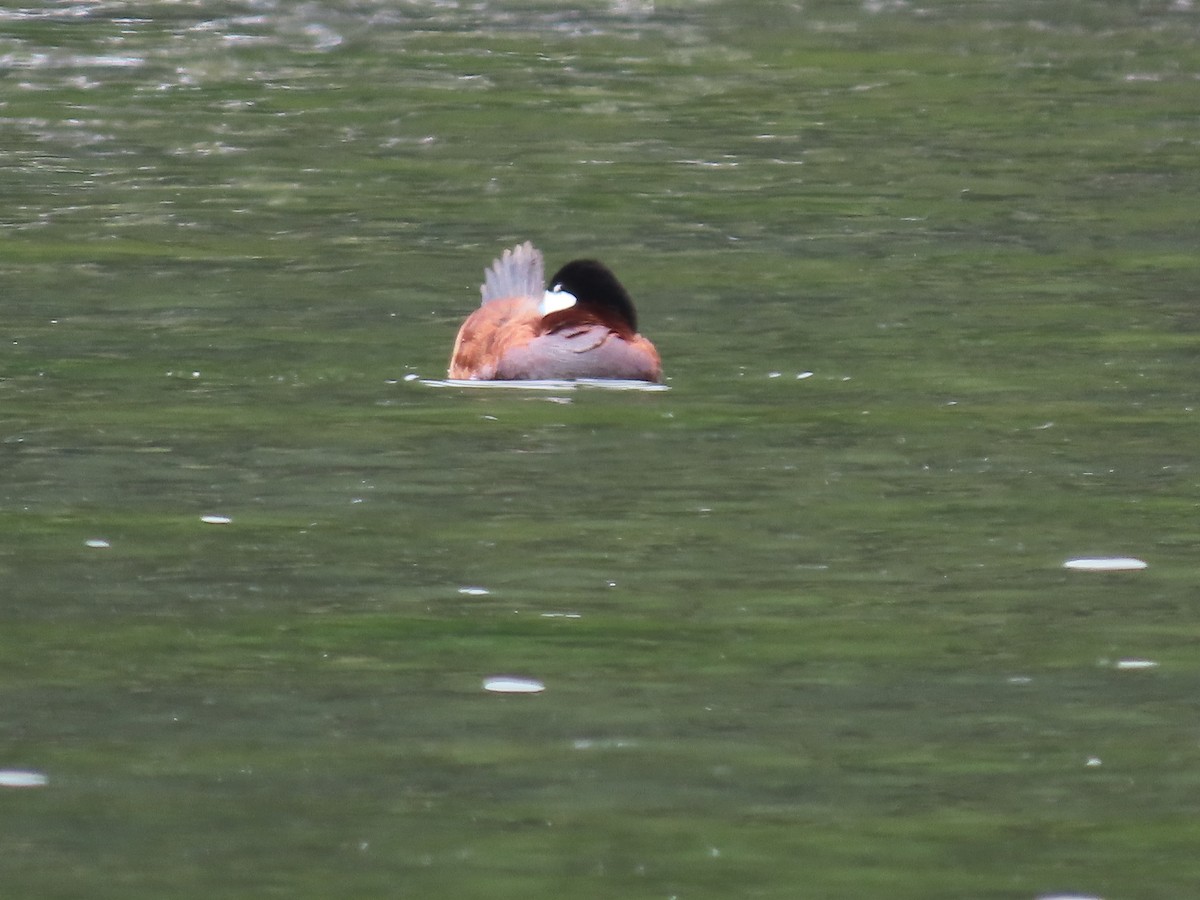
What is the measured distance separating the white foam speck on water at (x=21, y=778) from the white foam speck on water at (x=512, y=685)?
61.0 inches

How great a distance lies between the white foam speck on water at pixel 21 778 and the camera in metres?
8.32

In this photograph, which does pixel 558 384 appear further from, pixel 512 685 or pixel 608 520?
pixel 512 685

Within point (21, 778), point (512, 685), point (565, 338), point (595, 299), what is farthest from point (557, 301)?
point (21, 778)

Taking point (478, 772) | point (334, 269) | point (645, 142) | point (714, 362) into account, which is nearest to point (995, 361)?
point (714, 362)

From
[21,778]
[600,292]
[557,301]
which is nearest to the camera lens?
[21,778]

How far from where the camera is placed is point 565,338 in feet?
49.7

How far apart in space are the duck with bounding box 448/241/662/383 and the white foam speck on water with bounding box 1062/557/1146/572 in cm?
425

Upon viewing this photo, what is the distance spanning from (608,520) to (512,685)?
2425 millimetres

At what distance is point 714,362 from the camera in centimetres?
1570

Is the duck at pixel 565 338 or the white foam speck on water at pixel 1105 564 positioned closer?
the white foam speck on water at pixel 1105 564

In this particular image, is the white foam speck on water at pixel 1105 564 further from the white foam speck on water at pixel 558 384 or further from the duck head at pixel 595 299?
the duck head at pixel 595 299

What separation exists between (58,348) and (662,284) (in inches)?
170

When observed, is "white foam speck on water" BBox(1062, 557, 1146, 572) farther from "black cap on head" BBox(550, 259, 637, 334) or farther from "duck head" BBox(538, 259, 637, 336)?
"black cap on head" BBox(550, 259, 637, 334)

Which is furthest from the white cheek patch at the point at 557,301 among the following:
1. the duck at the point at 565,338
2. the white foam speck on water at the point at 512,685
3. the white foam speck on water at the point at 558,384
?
the white foam speck on water at the point at 512,685
